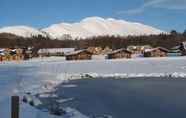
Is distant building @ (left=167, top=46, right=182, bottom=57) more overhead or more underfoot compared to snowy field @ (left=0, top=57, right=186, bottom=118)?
more overhead

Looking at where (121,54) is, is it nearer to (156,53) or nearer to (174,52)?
(156,53)

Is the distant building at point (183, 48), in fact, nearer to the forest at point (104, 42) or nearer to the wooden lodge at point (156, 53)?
the wooden lodge at point (156, 53)

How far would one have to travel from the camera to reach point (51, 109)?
12.5 meters

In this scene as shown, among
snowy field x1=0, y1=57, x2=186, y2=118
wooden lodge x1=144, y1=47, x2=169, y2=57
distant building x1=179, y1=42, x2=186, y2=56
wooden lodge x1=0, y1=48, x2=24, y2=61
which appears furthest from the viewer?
distant building x1=179, y1=42, x2=186, y2=56

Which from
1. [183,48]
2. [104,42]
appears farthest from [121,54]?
Answer: [104,42]

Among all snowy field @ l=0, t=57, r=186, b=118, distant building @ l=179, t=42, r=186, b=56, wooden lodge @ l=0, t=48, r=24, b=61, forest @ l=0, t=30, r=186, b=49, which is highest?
forest @ l=0, t=30, r=186, b=49

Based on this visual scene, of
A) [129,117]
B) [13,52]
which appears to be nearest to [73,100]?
[129,117]

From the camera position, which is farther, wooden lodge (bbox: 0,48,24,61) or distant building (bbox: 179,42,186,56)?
distant building (bbox: 179,42,186,56)

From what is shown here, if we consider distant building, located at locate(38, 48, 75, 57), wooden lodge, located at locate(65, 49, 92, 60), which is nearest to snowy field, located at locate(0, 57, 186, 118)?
wooden lodge, located at locate(65, 49, 92, 60)

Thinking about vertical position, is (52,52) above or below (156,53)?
above

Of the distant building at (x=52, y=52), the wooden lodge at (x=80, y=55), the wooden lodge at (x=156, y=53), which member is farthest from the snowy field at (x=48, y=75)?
the distant building at (x=52, y=52)

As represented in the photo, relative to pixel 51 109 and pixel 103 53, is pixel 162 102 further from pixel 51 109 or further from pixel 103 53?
pixel 103 53

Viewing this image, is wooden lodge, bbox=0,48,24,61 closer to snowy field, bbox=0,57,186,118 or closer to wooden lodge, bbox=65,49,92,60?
wooden lodge, bbox=65,49,92,60

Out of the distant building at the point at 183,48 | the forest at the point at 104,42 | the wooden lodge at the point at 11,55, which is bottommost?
the wooden lodge at the point at 11,55
